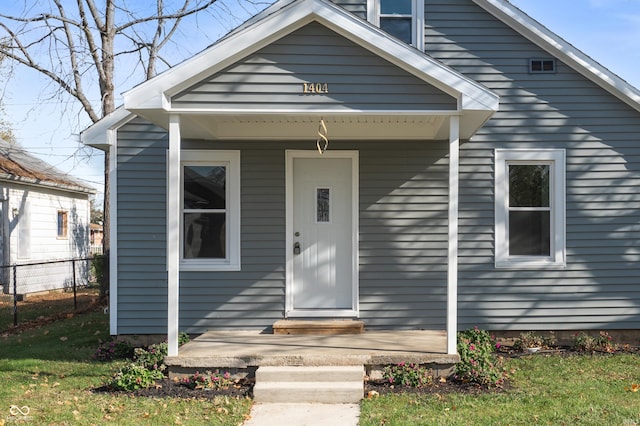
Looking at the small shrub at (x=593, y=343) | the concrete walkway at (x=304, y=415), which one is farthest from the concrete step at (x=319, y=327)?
the small shrub at (x=593, y=343)

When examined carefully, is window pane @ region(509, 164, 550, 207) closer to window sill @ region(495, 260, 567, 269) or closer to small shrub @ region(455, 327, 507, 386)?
window sill @ region(495, 260, 567, 269)

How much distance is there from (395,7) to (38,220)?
1152 centimetres

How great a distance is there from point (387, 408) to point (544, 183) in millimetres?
4165

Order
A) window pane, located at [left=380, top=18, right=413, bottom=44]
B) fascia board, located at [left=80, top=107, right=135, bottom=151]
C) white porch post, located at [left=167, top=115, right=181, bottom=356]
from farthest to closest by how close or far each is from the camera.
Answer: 1. window pane, located at [left=380, top=18, right=413, bottom=44]
2. fascia board, located at [left=80, top=107, right=135, bottom=151]
3. white porch post, located at [left=167, top=115, right=181, bottom=356]

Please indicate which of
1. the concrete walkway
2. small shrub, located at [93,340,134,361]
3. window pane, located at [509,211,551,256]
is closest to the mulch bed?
the concrete walkway

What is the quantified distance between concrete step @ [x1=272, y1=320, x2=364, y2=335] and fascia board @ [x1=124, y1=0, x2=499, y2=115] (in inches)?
121

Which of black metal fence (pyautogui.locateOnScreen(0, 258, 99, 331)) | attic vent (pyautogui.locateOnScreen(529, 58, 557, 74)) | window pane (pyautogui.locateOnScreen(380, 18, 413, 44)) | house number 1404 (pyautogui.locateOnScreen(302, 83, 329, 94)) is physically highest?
window pane (pyautogui.locateOnScreen(380, 18, 413, 44))

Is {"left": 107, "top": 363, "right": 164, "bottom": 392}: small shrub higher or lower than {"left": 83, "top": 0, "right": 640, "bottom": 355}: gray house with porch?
lower

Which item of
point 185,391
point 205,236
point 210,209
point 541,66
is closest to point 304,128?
point 210,209

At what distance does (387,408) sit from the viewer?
5.07m

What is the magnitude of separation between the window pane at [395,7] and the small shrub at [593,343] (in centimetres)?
487

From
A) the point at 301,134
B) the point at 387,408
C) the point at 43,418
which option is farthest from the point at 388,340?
the point at 43,418

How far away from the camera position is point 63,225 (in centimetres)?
1678

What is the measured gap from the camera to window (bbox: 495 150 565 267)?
759 cm
